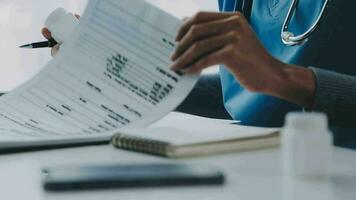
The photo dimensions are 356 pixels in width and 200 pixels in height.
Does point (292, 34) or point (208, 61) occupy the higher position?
point (292, 34)

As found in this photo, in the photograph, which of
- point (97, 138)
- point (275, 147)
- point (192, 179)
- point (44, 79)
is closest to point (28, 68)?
point (44, 79)

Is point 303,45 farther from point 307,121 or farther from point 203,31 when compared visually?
point 307,121

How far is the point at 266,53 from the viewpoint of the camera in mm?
838

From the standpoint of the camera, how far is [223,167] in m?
0.62

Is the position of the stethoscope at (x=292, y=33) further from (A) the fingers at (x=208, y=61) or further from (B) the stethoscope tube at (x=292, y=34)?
(A) the fingers at (x=208, y=61)

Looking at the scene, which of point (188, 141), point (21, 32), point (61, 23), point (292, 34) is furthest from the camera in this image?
point (21, 32)

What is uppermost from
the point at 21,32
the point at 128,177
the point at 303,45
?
the point at 303,45

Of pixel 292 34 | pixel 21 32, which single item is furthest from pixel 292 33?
pixel 21 32

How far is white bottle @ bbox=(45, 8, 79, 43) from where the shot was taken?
991mm

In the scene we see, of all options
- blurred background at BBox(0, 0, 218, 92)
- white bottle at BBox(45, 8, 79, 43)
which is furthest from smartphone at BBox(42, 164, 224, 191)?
blurred background at BBox(0, 0, 218, 92)

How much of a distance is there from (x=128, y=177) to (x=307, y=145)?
156mm

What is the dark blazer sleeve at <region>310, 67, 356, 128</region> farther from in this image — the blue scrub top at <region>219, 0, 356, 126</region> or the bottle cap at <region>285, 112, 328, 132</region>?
the bottle cap at <region>285, 112, 328, 132</region>

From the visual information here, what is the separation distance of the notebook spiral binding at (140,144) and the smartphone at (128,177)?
4.2 inches

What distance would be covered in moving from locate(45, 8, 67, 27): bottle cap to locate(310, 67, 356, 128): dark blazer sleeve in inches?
16.0
